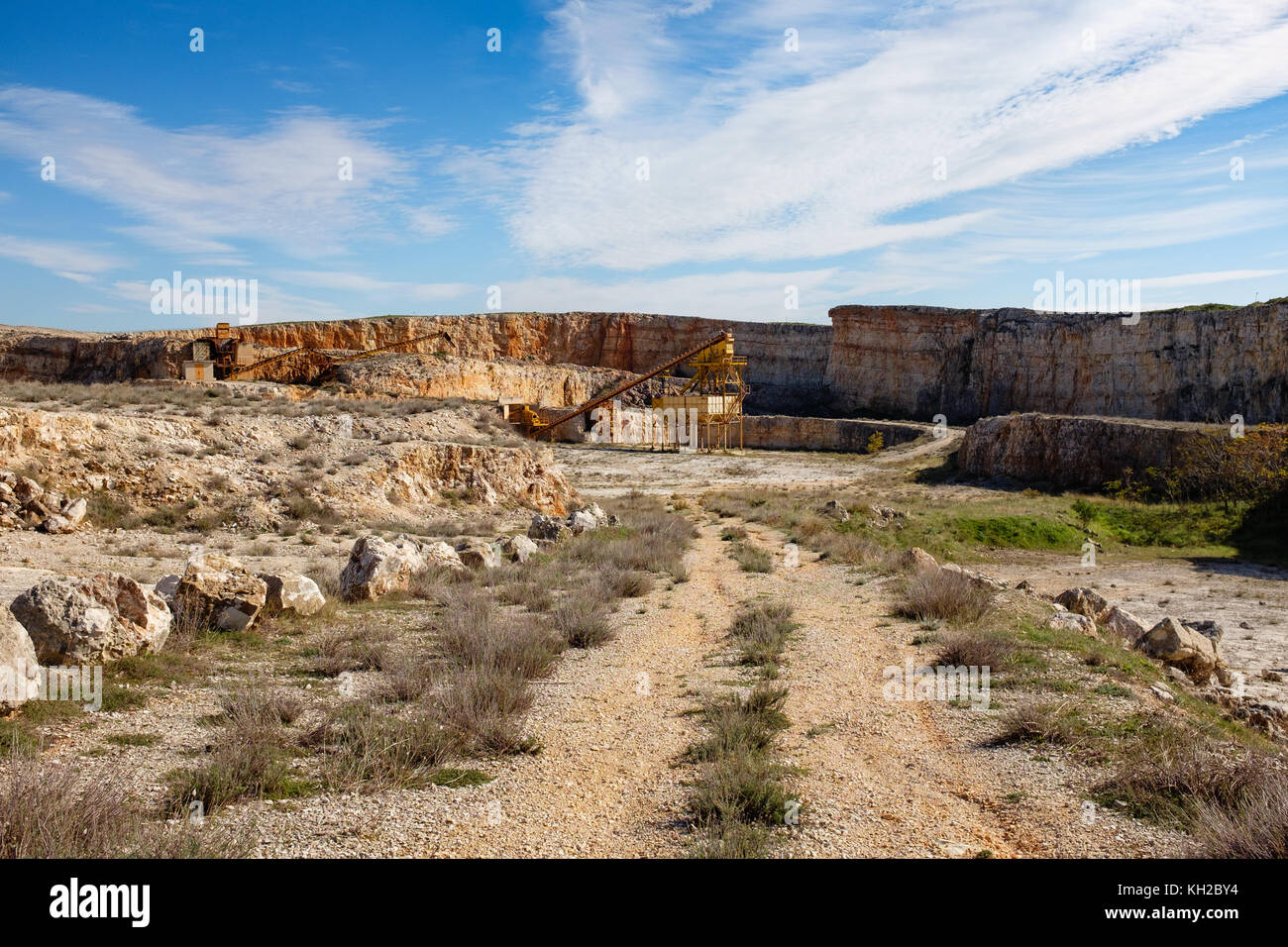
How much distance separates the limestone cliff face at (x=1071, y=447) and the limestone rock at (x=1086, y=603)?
1761 centimetres

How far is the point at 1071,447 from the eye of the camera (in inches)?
1242

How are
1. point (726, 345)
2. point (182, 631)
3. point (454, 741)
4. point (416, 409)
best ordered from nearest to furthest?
1. point (454, 741)
2. point (182, 631)
3. point (416, 409)
4. point (726, 345)

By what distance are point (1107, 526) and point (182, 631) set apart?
78.9ft

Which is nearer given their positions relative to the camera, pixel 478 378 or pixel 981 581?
pixel 981 581

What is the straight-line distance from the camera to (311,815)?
460cm

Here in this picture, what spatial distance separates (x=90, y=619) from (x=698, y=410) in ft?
139

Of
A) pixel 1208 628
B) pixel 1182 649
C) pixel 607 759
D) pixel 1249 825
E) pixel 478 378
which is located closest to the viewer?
pixel 1249 825

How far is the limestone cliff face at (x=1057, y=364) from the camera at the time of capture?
4034 cm

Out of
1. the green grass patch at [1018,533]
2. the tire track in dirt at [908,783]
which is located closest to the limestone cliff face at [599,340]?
the green grass patch at [1018,533]

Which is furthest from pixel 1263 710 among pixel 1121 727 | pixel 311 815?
pixel 311 815

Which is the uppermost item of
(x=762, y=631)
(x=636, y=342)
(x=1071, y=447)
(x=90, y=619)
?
(x=636, y=342)

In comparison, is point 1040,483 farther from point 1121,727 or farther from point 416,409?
point 1121,727

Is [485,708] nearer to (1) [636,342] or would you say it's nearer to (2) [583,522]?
(2) [583,522]

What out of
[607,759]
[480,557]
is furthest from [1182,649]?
[480,557]
